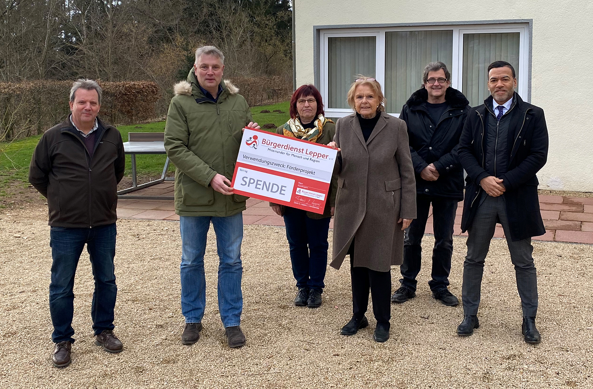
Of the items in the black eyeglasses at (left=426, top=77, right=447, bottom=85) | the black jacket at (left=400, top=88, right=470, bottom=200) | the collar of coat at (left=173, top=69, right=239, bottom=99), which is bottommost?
the black jacket at (left=400, top=88, right=470, bottom=200)

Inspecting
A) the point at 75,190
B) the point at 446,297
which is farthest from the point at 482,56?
the point at 75,190

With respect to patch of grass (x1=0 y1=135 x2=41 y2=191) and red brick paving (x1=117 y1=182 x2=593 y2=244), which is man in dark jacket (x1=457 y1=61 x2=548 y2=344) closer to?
red brick paving (x1=117 y1=182 x2=593 y2=244)

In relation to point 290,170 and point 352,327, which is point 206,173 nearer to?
point 290,170

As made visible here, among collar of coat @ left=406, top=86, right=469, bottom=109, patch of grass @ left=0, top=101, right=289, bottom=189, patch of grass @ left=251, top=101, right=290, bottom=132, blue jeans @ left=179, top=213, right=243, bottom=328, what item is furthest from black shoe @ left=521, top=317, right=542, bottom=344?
patch of grass @ left=251, top=101, right=290, bottom=132

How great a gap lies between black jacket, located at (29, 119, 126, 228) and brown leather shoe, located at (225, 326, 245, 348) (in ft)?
3.79

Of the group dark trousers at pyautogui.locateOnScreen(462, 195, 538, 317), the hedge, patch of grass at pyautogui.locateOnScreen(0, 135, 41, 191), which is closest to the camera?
dark trousers at pyautogui.locateOnScreen(462, 195, 538, 317)

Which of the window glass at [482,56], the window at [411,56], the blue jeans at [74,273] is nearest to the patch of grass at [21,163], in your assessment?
the window at [411,56]

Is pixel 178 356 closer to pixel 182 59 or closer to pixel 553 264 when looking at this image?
pixel 553 264

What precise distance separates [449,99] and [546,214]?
4.08 m

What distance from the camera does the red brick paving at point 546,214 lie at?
7363 millimetres

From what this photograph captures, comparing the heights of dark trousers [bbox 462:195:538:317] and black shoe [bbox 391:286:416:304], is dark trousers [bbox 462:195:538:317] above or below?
above

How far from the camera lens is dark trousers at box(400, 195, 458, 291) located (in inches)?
200

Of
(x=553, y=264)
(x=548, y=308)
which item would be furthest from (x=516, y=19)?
(x=548, y=308)

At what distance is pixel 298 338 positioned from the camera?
4473 millimetres
